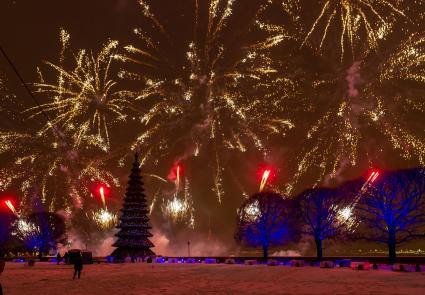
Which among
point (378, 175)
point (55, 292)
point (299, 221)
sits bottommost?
point (55, 292)

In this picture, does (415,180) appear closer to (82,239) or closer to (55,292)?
(55,292)

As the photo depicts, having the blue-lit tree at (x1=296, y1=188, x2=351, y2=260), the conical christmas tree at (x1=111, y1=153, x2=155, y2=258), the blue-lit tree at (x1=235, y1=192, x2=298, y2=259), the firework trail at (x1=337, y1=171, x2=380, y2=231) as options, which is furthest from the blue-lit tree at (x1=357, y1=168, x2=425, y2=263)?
the conical christmas tree at (x1=111, y1=153, x2=155, y2=258)

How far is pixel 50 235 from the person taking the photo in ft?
294

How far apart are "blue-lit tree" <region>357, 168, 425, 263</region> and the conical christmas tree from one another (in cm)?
2892

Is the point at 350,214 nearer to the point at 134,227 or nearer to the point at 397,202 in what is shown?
the point at 397,202

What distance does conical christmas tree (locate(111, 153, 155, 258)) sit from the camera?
64.4m

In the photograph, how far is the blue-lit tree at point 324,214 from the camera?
5853cm

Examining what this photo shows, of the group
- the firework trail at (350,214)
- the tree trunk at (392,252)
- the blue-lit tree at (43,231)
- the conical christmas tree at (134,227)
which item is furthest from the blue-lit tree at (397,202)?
the blue-lit tree at (43,231)

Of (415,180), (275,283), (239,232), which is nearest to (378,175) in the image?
(415,180)

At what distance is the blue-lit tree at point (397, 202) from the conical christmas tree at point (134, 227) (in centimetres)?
2892

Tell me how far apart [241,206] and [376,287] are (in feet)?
152

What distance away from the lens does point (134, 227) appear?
65312 mm

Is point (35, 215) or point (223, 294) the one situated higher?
point (35, 215)

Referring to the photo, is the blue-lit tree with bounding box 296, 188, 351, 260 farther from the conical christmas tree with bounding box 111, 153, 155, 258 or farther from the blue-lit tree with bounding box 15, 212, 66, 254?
the blue-lit tree with bounding box 15, 212, 66, 254
